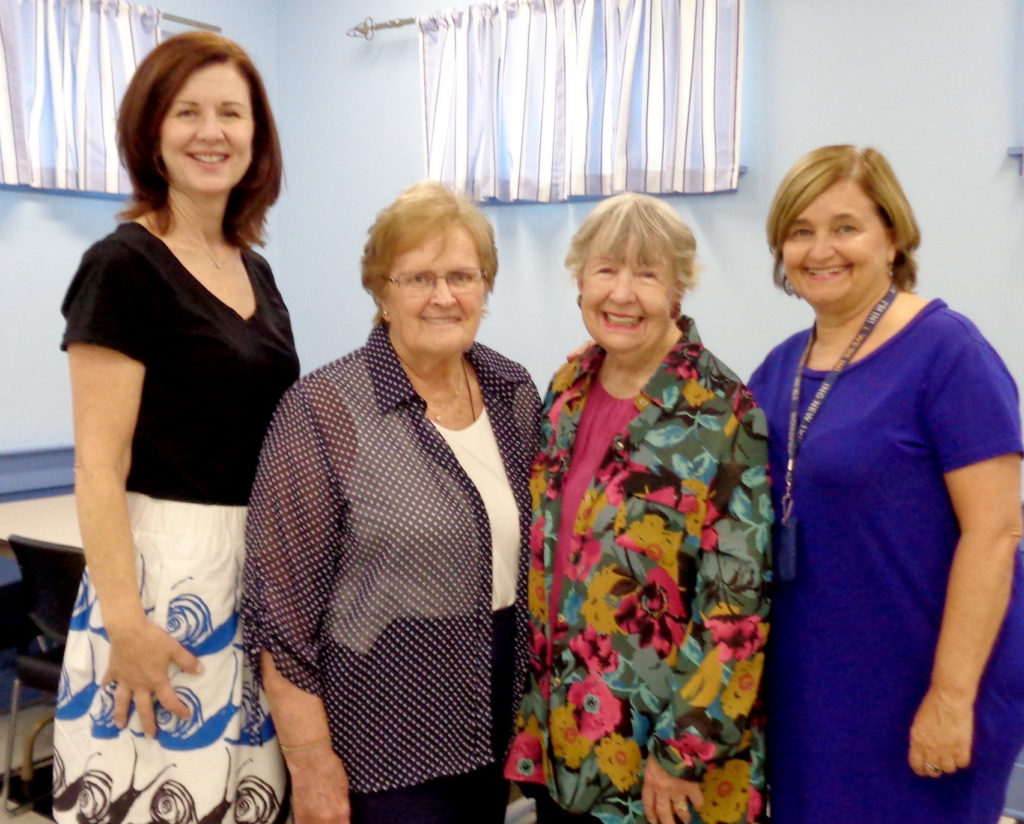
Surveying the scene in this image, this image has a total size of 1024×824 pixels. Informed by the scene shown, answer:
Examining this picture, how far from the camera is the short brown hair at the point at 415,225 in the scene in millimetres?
1398

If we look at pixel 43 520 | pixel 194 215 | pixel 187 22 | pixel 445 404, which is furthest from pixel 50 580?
pixel 187 22

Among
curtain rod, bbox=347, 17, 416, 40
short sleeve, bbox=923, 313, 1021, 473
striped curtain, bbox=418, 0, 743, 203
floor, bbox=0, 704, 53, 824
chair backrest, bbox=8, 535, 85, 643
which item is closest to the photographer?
short sleeve, bbox=923, 313, 1021, 473

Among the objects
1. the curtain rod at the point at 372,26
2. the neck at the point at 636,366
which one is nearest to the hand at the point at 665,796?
the neck at the point at 636,366

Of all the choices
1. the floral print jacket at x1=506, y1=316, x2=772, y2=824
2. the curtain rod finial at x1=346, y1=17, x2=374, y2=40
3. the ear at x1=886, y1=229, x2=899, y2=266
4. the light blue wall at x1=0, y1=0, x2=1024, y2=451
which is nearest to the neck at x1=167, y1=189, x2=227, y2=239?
the floral print jacket at x1=506, y1=316, x2=772, y2=824

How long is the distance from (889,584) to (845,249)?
506 millimetres

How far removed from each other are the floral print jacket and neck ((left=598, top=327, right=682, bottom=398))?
0.05 m

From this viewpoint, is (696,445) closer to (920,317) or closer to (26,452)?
(920,317)

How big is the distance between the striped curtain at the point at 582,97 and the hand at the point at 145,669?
205 centimetres

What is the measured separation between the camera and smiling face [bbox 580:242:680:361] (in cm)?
141

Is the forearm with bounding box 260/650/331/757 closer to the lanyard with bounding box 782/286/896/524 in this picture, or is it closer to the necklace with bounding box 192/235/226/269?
the necklace with bounding box 192/235/226/269

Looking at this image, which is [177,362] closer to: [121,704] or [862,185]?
[121,704]

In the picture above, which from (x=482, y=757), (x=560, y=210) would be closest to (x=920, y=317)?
(x=482, y=757)

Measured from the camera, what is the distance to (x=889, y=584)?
4.38 ft

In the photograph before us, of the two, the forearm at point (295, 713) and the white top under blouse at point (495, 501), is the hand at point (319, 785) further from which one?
the white top under blouse at point (495, 501)
